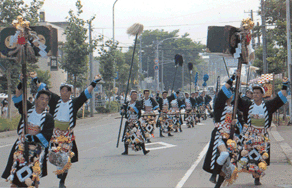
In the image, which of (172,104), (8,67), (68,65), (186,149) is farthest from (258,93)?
(68,65)

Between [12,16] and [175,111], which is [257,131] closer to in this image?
[175,111]

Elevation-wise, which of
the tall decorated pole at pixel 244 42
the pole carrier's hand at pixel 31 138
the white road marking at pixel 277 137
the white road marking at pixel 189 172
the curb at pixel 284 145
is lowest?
the white road marking at pixel 277 137

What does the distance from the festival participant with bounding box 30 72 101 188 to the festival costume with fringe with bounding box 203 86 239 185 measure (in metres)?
2.16

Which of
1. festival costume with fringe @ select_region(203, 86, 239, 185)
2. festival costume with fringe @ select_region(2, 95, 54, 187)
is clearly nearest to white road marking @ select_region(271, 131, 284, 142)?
festival costume with fringe @ select_region(203, 86, 239, 185)

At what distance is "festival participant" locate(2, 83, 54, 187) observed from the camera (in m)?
6.04

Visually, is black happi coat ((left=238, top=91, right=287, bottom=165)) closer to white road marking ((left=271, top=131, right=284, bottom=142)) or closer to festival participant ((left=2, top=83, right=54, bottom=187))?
festival participant ((left=2, top=83, right=54, bottom=187))

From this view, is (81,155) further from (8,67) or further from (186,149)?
(8,67)

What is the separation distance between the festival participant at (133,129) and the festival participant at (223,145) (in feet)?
17.0

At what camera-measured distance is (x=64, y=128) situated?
757cm

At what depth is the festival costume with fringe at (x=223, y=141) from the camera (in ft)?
22.7

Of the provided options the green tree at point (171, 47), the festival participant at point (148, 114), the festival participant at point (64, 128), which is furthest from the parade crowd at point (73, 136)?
the green tree at point (171, 47)

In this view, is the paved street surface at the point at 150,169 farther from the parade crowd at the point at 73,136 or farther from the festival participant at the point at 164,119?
the festival participant at the point at 164,119

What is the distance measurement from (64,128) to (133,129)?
4967 millimetres

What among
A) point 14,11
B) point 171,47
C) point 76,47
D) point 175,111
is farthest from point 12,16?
point 171,47
